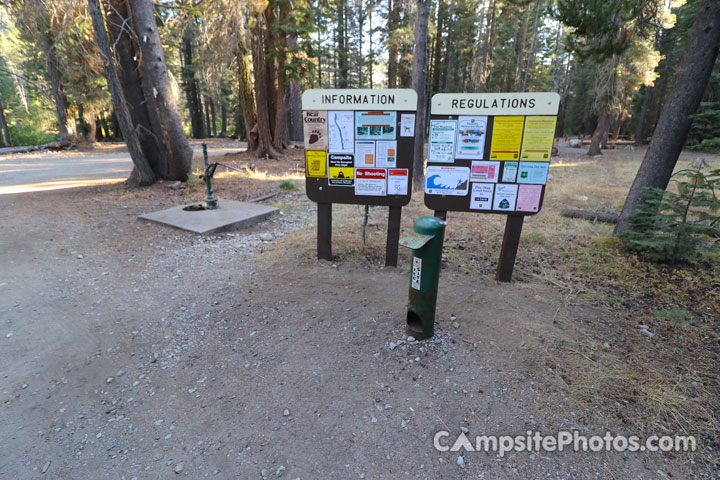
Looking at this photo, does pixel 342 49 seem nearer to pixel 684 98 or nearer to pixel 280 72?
pixel 280 72

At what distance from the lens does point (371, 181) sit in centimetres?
424

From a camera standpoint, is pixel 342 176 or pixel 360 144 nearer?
pixel 360 144

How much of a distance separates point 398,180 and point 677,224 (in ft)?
11.3

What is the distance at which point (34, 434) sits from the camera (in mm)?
2227

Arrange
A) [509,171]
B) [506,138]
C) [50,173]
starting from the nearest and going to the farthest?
[506,138] → [509,171] → [50,173]

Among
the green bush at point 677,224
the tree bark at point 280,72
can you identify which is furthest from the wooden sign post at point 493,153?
the tree bark at point 280,72

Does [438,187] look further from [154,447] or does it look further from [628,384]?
[154,447]

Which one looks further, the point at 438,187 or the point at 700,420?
the point at 438,187

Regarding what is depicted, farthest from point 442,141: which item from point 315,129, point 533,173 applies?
point 315,129

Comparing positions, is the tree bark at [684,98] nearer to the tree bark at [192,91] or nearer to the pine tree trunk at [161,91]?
the pine tree trunk at [161,91]

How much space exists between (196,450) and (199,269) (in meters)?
2.88

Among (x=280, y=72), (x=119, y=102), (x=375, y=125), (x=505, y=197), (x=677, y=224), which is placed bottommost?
(x=677, y=224)

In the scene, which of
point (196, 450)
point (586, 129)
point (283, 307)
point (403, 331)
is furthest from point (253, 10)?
point (586, 129)

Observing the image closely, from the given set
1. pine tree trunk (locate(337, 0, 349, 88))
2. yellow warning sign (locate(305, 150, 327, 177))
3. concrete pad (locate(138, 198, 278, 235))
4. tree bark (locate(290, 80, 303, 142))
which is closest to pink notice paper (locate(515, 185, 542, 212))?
yellow warning sign (locate(305, 150, 327, 177))
